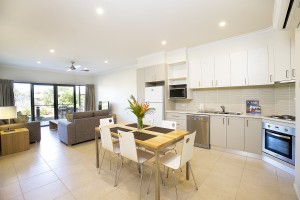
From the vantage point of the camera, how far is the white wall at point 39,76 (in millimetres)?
5715

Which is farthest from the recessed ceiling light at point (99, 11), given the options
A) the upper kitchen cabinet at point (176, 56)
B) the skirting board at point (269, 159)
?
the skirting board at point (269, 159)

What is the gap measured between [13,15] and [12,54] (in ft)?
9.15

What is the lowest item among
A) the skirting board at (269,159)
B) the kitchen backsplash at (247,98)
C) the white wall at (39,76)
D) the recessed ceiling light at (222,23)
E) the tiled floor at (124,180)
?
the tiled floor at (124,180)

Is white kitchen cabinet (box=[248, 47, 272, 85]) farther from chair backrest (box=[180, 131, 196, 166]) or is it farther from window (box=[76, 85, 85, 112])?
window (box=[76, 85, 85, 112])

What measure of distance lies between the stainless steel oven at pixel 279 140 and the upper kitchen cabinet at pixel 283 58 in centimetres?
87

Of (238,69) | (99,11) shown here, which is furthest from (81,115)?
(238,69)

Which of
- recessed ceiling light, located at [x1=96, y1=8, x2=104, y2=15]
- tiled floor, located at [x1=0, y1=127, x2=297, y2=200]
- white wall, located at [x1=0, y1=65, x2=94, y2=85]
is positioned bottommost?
tiled floor, located at [x1=0, y1=127, x2=297, y2=200]

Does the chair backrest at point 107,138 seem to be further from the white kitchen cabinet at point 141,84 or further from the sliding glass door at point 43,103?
the sliding glass door at point 43,103

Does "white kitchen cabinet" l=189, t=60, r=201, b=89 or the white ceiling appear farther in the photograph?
"white kitchen cabinet" l=189, t=60, r=201, b=89

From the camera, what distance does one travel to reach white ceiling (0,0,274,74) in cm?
214

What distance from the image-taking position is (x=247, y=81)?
3.17 metres

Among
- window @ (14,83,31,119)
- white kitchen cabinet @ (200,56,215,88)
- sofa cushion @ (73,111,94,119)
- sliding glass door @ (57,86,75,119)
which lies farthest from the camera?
sliding glass door @ (57,86,75,119)

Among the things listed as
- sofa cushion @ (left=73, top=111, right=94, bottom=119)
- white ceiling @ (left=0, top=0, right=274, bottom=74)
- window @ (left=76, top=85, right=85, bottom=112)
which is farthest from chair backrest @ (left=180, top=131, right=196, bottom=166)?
window @ (left=76, top=85, right=85, bottom=112)

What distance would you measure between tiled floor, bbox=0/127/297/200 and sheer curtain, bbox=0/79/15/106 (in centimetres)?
329
